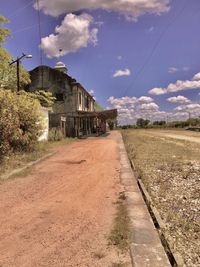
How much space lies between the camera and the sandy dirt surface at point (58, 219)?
14.3ft

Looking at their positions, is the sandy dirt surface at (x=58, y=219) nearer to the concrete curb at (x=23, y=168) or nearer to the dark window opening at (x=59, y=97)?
the concrete curb at (x=23, y=168)

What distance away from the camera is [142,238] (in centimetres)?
493

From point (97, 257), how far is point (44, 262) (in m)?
0.65

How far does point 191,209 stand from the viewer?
670 centimetres

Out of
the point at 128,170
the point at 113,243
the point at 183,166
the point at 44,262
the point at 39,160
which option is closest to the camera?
the point at 44,262

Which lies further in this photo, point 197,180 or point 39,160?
point 39,160

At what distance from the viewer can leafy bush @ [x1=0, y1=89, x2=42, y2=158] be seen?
496 inches

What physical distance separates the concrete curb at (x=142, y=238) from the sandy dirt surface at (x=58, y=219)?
250 millimetres

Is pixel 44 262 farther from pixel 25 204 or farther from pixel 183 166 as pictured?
pixel 183 166

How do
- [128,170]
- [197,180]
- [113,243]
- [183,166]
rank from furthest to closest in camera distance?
[183,166]
[128,170]
[197,180]
[113,243]

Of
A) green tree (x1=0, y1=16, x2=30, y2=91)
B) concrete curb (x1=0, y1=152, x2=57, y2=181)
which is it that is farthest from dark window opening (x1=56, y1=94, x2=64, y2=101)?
concrete curb (x1=0, y1=152, x2=57, y2=181)

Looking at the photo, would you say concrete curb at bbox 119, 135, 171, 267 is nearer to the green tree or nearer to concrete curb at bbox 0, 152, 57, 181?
concrete curb at bbox 0, 152, 57, 181

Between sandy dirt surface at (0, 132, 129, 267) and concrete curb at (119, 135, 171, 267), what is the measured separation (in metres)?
0.25

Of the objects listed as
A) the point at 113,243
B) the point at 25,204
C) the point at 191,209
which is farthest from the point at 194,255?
the point at 25,204
